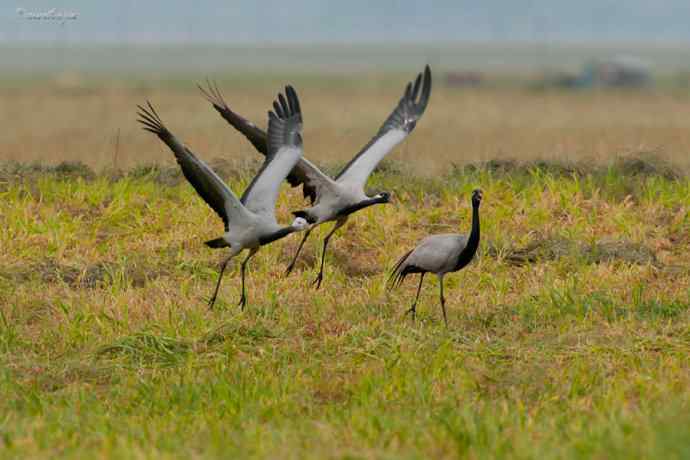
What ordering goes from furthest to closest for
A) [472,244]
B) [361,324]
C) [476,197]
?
[476,197]
[472,244]
[361,324]

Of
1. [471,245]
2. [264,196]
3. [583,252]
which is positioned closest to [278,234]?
[264,196]

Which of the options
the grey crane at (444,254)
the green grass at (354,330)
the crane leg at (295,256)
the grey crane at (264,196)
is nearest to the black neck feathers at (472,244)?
the grey crane at (444,254)

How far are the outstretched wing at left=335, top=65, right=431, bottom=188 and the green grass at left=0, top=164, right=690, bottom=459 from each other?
0.82m

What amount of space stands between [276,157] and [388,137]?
162cm

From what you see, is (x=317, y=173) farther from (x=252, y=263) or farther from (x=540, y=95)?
(x=540, y=95)

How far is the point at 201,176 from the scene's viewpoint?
362 inches

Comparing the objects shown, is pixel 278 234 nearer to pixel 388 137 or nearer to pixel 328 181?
pixel 328 181

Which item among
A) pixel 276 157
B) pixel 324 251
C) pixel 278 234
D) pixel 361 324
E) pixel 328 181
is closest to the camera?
pixel 361 324

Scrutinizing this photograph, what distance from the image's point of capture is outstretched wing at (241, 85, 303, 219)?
9.58 m

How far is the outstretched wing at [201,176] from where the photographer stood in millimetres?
8891

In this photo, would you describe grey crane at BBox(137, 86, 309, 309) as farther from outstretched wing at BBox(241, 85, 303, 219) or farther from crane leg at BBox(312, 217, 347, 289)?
crane leg at BBox(312, 217, 347, 289)

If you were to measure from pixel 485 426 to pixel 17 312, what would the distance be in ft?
14.3

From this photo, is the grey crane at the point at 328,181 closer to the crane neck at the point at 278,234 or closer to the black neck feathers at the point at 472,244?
the crane neck at the point at 278,234

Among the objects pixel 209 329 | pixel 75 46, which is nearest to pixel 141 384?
pixel 209 329
